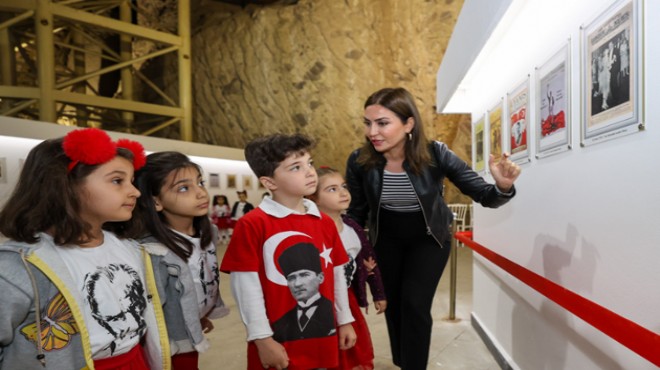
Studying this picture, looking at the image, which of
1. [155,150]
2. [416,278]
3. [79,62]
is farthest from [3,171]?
[79,62]

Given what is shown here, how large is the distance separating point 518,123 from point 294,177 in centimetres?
164

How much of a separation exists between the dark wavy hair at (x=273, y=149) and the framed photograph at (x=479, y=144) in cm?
229

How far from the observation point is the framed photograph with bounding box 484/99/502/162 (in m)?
3.11

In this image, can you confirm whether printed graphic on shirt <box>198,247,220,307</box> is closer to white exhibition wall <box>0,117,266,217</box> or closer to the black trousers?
the black trousers

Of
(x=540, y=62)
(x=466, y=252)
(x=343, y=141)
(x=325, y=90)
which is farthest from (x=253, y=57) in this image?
(x=540, y=62)

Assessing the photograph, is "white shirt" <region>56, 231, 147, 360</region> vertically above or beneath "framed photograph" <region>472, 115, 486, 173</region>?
beneath

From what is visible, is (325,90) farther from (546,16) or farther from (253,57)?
(546,16)

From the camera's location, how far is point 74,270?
140 cm

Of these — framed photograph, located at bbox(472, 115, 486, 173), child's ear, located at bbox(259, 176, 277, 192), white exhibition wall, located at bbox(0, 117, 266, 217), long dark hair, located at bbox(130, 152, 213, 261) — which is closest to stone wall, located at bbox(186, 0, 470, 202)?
white exhibition wall, located at bbox(0, 117, 266, 217)

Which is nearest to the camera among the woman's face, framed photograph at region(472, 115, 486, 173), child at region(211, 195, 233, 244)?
the woman's face

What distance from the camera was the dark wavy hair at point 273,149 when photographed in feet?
6.20

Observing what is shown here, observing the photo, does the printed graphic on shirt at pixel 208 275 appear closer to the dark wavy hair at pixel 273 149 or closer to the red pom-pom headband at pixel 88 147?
the dark wavy hair at pixel 273 149

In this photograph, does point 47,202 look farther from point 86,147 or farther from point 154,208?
point 154,208

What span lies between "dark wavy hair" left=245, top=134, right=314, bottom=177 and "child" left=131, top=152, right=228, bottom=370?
41 centimetres
